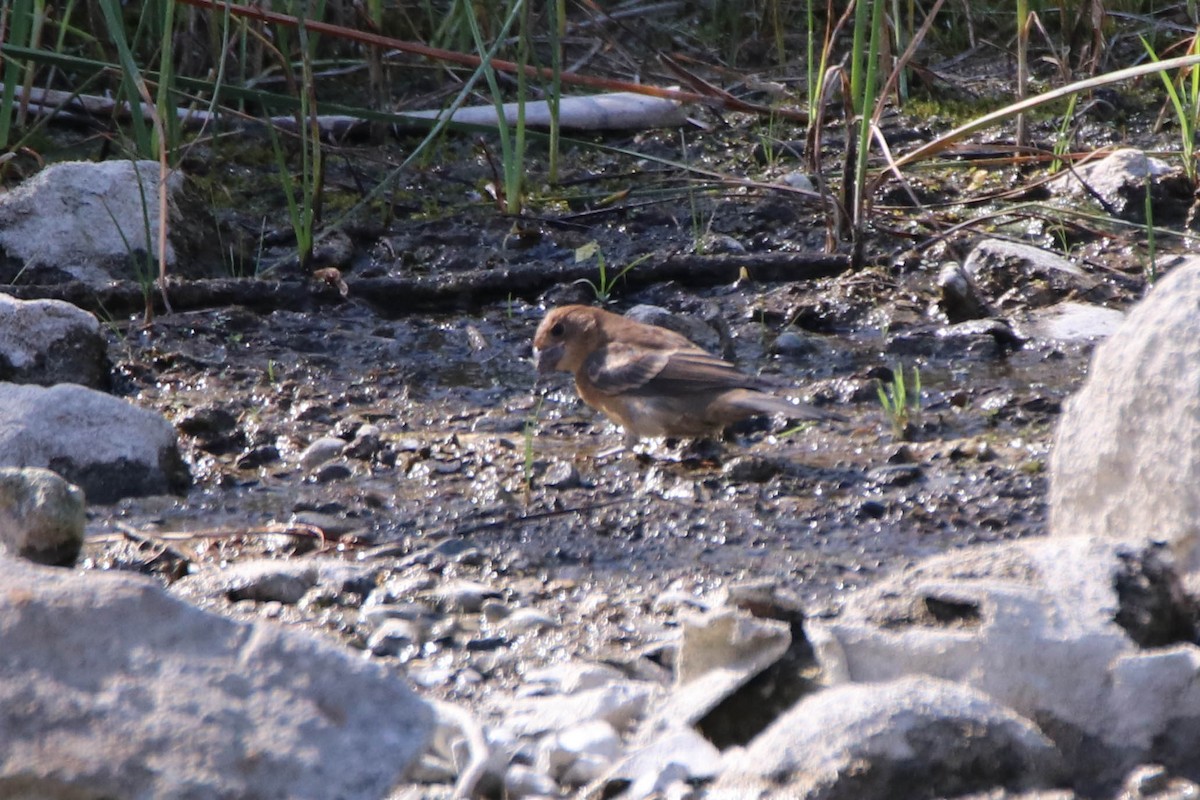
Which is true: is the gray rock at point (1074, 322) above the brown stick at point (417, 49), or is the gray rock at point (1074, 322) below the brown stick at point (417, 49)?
below


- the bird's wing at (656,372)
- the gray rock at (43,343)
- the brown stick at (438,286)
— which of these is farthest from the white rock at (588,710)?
the brown stick at (438,286)

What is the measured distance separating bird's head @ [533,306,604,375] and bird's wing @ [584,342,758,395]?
3.1 inches

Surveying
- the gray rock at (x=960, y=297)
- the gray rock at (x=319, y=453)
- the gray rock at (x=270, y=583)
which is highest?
the gray rock at (x=960, y=297)

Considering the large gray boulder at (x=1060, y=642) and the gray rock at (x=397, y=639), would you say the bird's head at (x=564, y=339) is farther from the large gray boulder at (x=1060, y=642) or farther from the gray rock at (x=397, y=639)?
the large gray boulder at (x=1060, y=642)

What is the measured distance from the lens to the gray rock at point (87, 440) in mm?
4211

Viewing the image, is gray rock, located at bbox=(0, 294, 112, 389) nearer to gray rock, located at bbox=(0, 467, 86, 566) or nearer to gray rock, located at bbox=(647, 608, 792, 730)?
gray rock, located at bbox=(0, 467, 86, 566)

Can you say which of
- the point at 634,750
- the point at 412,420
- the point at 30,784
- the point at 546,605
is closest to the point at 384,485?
the point at 412,420

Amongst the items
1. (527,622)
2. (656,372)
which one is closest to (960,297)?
(656,372)

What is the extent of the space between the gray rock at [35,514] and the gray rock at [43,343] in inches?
70.3

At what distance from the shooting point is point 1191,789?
93.7 inches

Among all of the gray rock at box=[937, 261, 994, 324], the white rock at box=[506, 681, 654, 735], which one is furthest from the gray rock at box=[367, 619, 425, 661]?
the gray rock at box=[937, 261, 994, 324]

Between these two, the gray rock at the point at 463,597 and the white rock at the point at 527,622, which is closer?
the white rock at the point at 527,622

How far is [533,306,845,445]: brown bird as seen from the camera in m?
4.92

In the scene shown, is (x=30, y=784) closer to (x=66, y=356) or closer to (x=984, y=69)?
(x=66, y=356)
